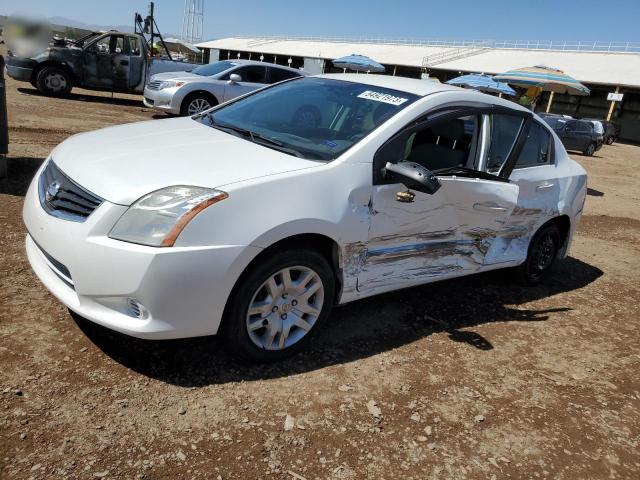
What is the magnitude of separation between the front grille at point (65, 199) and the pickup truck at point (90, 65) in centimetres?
1173

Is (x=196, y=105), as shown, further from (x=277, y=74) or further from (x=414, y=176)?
(x=414, y=176)

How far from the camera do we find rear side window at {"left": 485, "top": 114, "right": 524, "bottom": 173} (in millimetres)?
3984

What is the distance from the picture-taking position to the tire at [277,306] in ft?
8.96

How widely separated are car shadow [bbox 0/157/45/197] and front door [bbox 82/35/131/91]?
778cm

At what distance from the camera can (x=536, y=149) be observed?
4520 mm

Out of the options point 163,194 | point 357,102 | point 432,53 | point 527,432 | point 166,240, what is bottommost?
point 527,432

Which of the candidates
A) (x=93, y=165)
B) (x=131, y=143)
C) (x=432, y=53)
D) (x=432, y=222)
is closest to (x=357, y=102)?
(x=432, y=222)

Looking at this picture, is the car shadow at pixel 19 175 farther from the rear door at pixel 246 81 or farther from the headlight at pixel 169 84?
the rear door at pixel 246 81

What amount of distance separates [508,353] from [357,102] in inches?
82.3

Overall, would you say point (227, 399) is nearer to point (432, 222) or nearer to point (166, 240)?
point (166, 240)

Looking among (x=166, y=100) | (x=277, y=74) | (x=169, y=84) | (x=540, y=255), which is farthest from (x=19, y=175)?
(x=277, y=74)

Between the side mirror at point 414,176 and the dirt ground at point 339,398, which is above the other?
the side mirror at point 414,176

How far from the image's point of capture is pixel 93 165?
2.82m

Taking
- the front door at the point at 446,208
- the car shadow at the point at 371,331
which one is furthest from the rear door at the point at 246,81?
the front door at the point at 446,208
